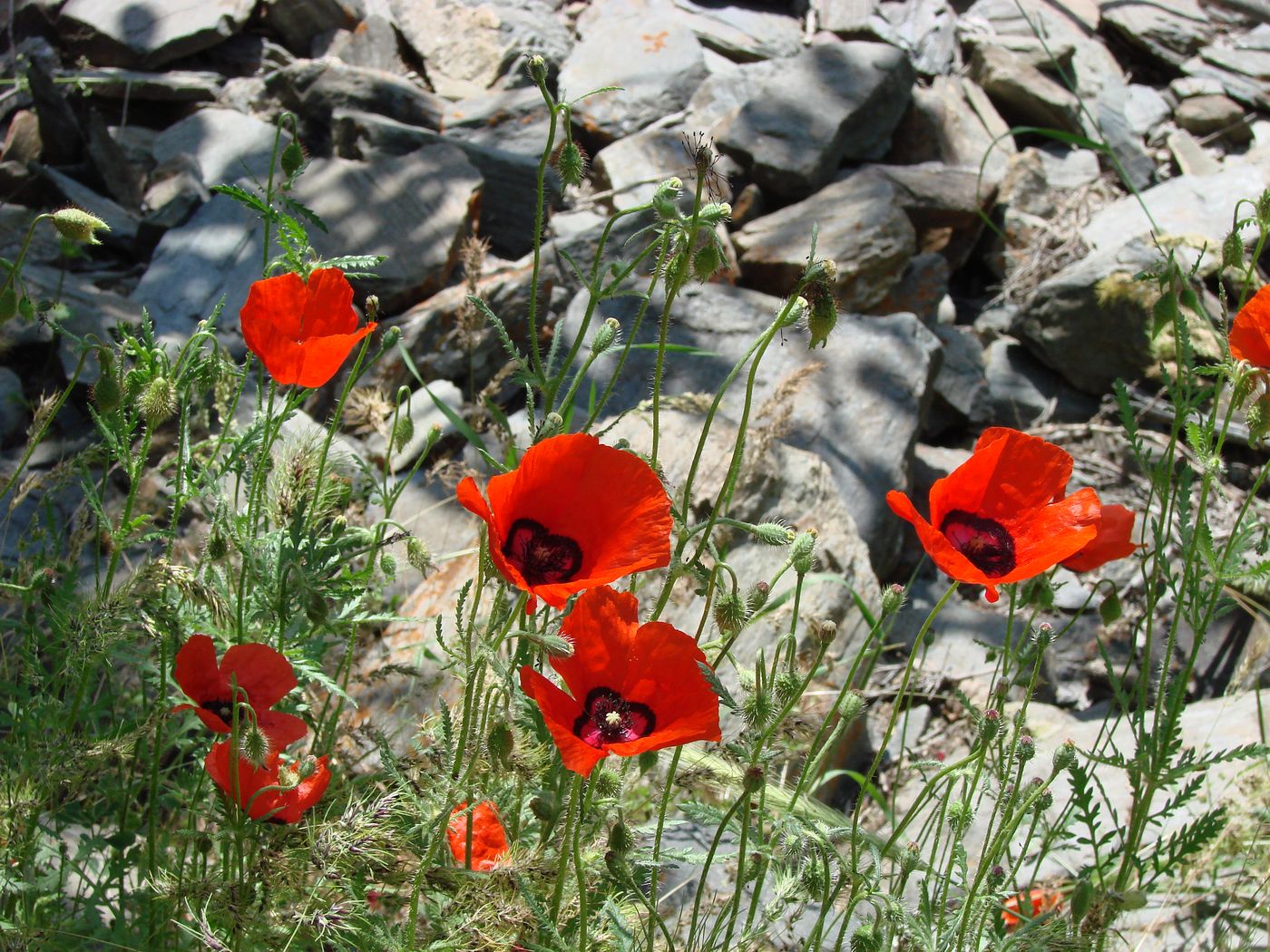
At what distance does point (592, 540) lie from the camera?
5.47 feet

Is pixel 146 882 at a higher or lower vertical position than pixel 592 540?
A: lower

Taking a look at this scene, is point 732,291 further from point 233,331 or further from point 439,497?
point 233,331

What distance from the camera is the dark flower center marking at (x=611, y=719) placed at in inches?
61.6

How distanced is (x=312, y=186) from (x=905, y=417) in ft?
9.24

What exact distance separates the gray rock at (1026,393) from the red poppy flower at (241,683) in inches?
171

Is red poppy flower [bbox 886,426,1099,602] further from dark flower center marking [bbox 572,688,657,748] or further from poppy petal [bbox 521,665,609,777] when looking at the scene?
poppy petal [bbox 521,665,609,777]

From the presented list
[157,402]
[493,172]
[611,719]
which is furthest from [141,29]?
[611,719]

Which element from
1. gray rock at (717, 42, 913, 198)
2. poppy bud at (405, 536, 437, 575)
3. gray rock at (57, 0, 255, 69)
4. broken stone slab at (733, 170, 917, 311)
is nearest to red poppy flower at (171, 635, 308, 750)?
poppy bud at (405, 536, 437, 575)

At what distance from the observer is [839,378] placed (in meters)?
4.70

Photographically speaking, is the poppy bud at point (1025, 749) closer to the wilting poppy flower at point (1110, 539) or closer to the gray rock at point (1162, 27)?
the wilting poppy flower at point (1110, 539)

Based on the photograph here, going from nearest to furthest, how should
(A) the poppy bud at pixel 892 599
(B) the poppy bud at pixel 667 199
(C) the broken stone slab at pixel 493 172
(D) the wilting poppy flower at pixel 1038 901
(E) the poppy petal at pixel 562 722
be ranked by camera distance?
(E) the poppy petal at pixel 562 722 → (B) the poppy bud at pixel 667 199 → (A) the poppy bud at pixel 892 599 → (D) the wilting poppy flower at pixel 1038 901 → (C) the broken stone slab at pixel 493 172

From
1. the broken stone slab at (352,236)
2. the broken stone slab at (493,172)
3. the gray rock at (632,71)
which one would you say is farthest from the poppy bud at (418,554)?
the gray rock at (632,71)

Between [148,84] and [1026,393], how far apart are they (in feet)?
16.0

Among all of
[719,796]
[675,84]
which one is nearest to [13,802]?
[719,796]
